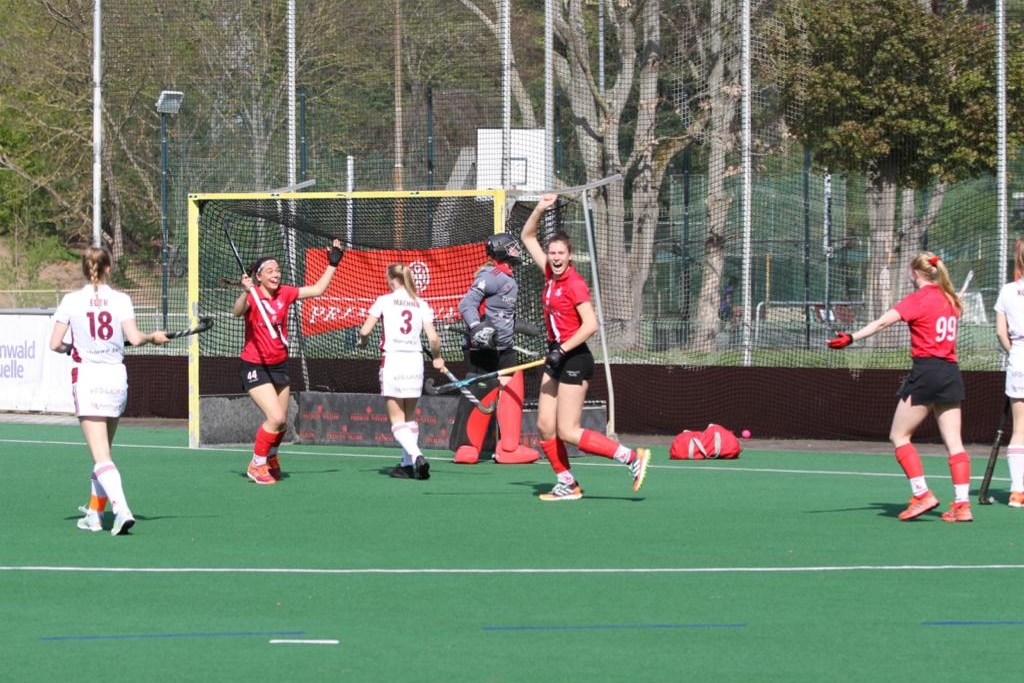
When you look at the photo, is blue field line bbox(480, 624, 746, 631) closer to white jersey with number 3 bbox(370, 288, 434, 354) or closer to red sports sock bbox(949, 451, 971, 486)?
red sports sock bbox(949, 451, 971, 486)

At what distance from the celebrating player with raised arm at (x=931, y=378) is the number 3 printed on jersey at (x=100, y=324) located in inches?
179

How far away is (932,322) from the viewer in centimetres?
997

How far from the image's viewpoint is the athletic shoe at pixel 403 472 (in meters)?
13.0

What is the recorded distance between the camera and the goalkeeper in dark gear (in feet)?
46.2

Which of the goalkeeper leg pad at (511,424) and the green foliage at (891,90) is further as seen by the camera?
the green foliage at (891,90)

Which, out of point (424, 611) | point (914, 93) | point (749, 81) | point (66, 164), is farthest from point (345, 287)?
point (66, 164)

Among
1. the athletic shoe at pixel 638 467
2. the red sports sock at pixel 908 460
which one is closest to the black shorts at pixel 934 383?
the red sports sock at pixel 908 460

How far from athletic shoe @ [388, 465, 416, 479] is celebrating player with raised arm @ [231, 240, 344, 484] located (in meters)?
1.10

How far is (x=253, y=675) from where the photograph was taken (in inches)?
233

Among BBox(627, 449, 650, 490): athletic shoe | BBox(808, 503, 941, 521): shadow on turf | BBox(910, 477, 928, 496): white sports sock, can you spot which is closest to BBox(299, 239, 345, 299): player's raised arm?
BBox(627, 449, 650, 490): athletic shoe

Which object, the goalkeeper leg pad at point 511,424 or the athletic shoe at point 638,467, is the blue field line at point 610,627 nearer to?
the athletic shoe at point 638,467

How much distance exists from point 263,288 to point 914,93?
11393 millimetres

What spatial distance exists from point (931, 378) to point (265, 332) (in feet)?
17.4

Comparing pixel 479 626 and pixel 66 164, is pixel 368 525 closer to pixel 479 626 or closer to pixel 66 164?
pixel 479 626
